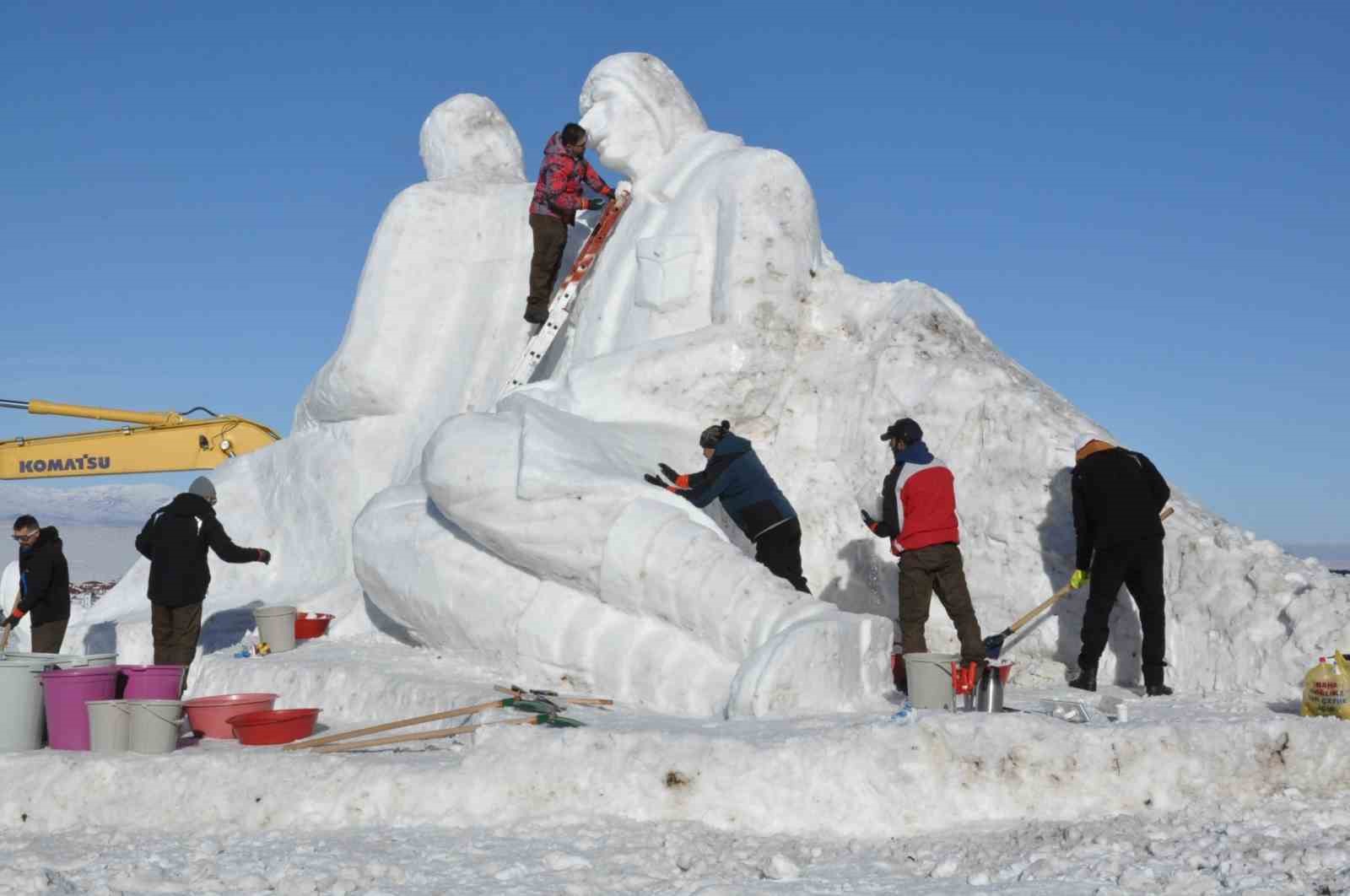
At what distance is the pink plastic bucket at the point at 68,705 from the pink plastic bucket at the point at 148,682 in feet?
1.07

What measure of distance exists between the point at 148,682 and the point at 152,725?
→ 0.87m

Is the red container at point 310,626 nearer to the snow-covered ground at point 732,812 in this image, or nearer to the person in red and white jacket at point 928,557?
the snow-covered ground at point 732,812

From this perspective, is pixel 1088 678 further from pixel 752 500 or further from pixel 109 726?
pixel 109 726

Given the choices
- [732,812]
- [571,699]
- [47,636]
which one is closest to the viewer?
[732,812]

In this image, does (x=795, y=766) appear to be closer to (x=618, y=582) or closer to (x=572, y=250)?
(x=618, y=582)

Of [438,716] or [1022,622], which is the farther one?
[1022,622]

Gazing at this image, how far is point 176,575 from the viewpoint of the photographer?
899 cm

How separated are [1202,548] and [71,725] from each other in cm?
600

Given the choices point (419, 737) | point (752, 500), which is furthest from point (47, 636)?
point (752, 500)

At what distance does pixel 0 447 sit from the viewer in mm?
15398

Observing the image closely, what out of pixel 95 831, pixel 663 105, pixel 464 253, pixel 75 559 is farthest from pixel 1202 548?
pixel 75 559

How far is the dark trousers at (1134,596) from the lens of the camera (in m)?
7.32

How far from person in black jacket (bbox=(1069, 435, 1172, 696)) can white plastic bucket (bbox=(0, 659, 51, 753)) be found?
17.8 ft

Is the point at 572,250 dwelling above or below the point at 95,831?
above
